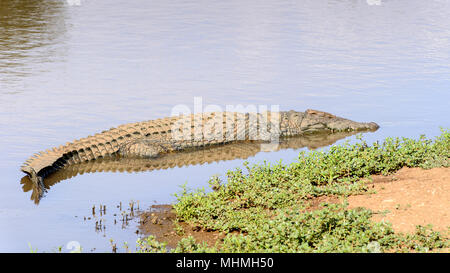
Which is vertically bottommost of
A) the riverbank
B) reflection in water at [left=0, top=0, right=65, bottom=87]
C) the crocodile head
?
the riverbank

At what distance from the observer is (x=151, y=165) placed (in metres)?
9.91

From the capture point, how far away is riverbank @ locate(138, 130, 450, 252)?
6.18 m

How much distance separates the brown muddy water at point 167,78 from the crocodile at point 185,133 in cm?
32

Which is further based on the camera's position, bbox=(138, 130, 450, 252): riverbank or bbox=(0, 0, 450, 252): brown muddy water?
bbox=(0, 0, 450, 252): brown muddy water

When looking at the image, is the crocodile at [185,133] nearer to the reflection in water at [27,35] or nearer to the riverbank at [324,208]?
the riverbank at [324,208]

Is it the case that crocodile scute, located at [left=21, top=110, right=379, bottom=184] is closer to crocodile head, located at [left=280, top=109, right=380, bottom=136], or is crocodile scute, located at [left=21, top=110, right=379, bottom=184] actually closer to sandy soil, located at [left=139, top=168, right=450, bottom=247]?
crocodile head, located at [left=280, top=109, right=380, bottom=136]

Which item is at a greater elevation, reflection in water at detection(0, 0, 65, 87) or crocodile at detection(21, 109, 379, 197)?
reflection in water at detection(0, 0, 65, 87)

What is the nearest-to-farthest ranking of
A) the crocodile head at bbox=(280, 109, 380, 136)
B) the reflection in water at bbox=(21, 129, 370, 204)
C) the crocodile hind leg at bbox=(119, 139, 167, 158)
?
the reflection in water at bbox=(21, 129, 370, 204) < the crocodile hind leg at bbox=(119, 139, 167, 158) < the crocodile head at bbox=(280, 109, 380, 136)

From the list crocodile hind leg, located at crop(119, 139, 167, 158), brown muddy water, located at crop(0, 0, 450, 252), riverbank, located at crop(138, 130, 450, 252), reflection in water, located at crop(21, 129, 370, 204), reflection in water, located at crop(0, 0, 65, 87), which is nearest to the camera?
riverbank, located at crop(138, 130, 450, 252)

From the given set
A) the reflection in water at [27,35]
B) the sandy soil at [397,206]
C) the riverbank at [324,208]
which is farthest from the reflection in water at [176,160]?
the reflection in water at [27,35]

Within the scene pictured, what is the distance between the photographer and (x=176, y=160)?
1016cm

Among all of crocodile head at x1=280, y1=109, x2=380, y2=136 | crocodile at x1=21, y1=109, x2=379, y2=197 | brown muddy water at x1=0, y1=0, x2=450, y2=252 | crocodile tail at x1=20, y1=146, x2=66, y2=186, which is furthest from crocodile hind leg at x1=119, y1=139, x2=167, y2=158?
crocodile head at x1=280, y1=109, x2=380, y2=136
